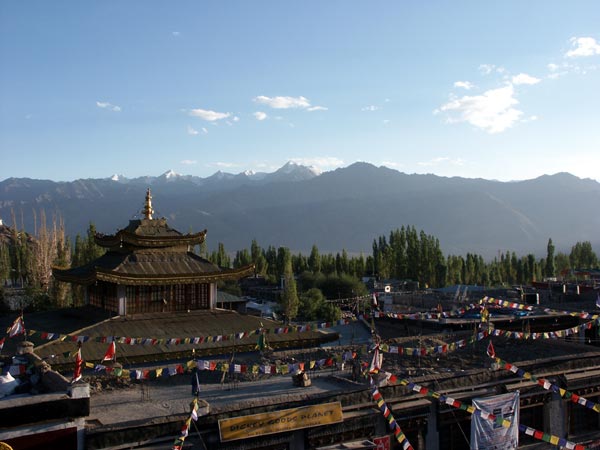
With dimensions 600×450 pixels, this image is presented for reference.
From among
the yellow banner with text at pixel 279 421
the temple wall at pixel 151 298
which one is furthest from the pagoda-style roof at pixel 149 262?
the yellow banner with text at pixel 279 421

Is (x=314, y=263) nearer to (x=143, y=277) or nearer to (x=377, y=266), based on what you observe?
(x=377, y=266)

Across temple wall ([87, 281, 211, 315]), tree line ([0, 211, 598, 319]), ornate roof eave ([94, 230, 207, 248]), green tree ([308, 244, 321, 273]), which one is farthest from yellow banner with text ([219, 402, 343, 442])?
green tree ([308, 244, 321, 273])

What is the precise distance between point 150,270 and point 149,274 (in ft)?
3.00

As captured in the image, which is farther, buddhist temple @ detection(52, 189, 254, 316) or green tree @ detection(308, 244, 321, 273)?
green tree @ detection(308, 244, 321, 273)

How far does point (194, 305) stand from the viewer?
29891 mm

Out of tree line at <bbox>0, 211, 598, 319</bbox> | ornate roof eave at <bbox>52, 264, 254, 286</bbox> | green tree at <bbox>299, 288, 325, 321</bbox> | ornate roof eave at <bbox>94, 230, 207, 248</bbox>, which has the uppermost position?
ornate roof eave at <bbox>94, 230, 207, 248</bbox>

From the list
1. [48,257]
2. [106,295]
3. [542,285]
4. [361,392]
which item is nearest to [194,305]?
[106,295]

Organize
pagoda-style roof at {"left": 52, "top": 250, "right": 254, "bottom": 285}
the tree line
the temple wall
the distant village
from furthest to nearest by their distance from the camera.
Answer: the tree line
the temple wall
pagoda-style roof at {"left": 52, "top": 250, "right": 254, "bottom": 285}
the distant village

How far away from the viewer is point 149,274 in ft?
92.1

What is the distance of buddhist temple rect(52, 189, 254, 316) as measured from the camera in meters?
27.9

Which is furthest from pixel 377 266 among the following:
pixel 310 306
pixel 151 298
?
pixel 151 298

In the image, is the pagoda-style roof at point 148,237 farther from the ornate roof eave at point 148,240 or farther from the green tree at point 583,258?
the green tree at point 583,258

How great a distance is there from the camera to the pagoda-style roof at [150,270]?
89.6ft

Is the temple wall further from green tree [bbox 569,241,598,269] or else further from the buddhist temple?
green tree [bbox 569,241,598,269]
